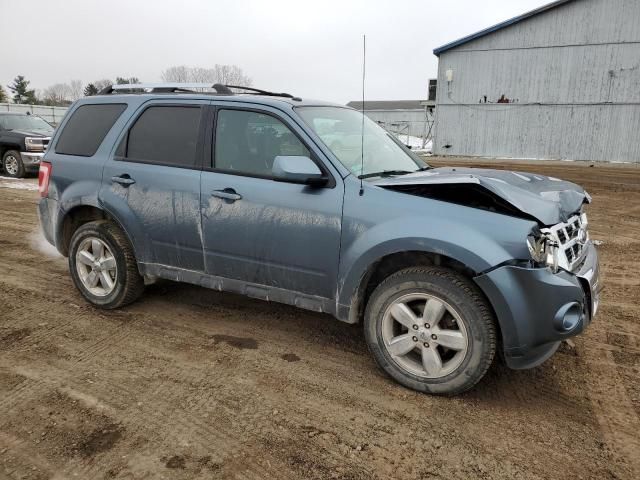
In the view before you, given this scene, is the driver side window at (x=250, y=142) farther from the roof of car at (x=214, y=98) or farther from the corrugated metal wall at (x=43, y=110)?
the corrugated metal wall at (x=43, y=110)

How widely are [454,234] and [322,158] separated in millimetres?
1075

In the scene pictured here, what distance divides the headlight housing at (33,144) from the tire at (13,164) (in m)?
0.42

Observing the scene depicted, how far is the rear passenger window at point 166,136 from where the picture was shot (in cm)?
397

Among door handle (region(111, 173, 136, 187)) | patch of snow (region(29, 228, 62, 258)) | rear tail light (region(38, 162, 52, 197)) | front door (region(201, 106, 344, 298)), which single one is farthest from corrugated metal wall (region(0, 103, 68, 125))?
front door (region(201, 106, 344, 298))

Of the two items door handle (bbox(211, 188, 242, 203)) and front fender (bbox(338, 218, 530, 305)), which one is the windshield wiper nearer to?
front fender (bbox(338, 218, 530, 305))

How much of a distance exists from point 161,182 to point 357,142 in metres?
1.61

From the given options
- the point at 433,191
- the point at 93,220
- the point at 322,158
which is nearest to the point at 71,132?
the point at 93,220

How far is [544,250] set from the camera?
283 cm

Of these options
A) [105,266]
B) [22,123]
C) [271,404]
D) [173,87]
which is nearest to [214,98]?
[173,87]

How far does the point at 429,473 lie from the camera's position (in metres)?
2.46

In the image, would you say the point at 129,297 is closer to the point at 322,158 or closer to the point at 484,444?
the point at 322,158

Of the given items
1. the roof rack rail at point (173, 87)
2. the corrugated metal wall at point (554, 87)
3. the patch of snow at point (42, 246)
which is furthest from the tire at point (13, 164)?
the corrugated metal wall at point (554, 87)

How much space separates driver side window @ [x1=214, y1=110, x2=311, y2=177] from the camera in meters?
3.63

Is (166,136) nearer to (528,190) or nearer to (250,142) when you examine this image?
(250,142)
